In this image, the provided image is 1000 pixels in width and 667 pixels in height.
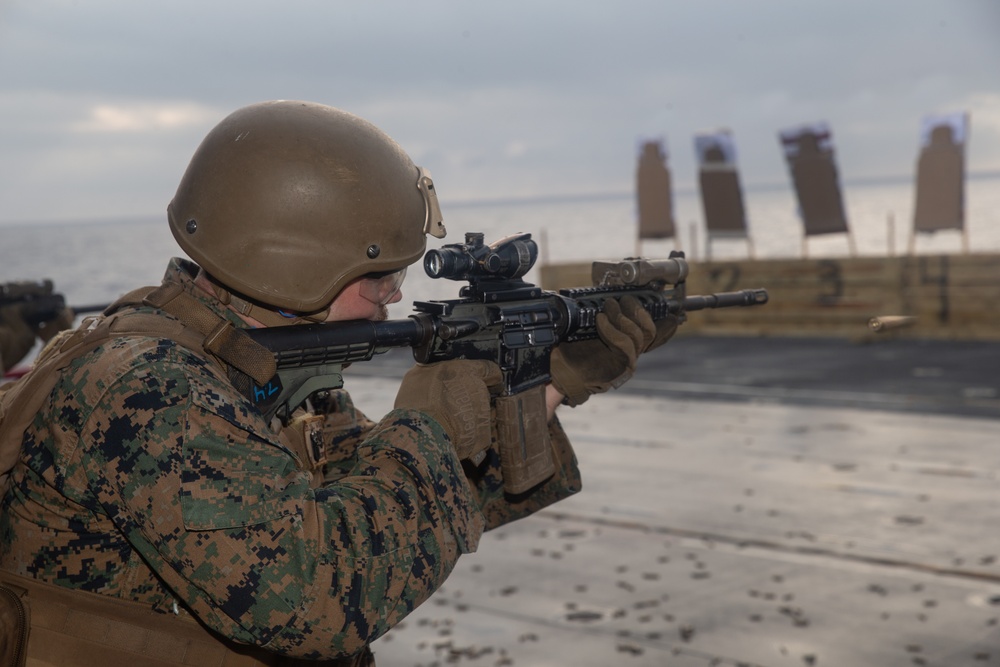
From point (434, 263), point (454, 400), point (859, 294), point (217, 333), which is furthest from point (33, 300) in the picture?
point (859, 294)

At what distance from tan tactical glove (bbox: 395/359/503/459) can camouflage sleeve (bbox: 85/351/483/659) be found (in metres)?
0.38

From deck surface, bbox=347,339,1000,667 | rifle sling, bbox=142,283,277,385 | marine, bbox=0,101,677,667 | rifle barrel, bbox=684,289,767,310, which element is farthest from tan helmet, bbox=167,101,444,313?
deck surface, bbox=347,339,1000,667

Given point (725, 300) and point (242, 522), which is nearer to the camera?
point (242, 522)

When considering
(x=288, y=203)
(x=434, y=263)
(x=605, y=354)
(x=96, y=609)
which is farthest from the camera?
(x=605, y=354)

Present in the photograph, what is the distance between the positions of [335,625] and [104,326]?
0.70 metres

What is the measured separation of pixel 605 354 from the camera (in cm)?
337

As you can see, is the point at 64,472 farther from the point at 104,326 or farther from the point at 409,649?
the point at 409,649

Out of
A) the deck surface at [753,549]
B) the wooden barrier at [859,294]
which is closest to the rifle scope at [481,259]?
the deck surface at [753,549]

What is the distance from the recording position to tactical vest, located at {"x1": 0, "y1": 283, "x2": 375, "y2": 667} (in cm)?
197

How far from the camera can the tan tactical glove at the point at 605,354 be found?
3.28m

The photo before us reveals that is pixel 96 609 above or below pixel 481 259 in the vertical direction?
below

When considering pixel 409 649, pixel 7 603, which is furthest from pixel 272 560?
pixel 409 649

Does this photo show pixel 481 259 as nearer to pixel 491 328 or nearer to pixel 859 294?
pixel 491 328

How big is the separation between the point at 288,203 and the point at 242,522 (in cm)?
72
